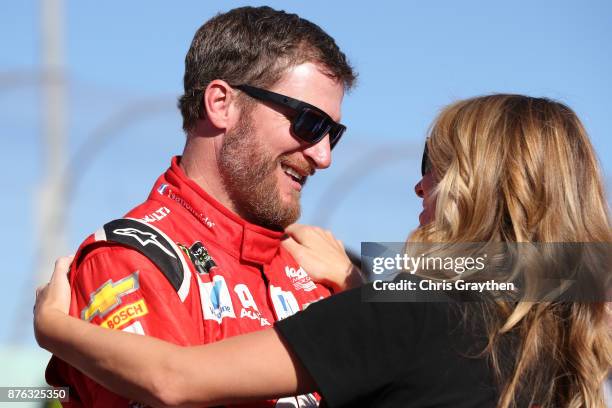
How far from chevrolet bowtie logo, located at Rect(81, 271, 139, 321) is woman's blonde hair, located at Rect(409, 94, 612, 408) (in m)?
→ 0.94

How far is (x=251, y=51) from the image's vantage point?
161 inches

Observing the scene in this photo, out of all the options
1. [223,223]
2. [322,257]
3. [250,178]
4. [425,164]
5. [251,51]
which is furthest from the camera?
[322,257]

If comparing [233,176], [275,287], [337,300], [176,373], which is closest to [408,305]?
[337,300]

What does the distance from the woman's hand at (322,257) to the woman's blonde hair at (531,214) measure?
3.58ft

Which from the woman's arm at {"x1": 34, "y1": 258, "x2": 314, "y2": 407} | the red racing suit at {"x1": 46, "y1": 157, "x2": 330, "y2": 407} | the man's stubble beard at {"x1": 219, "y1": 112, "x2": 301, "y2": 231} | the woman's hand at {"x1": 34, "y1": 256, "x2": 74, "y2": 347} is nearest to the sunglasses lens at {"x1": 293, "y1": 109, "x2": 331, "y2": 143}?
the man's stubble beard at {"x1": 219, "y1": 112, "x2": 301, "y2": 231}

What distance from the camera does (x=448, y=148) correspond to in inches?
122

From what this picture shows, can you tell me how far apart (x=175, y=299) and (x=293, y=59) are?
1.27m

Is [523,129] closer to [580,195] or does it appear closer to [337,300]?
[580,195]

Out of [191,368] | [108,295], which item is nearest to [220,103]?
[108,295]

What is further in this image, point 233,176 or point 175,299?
point 233,176

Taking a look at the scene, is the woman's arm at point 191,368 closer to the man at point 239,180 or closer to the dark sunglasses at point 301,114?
the man at point 239,180

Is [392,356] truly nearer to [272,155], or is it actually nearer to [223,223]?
[223,223]

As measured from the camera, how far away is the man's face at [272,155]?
3.98m

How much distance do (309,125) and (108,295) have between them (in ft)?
3.90
